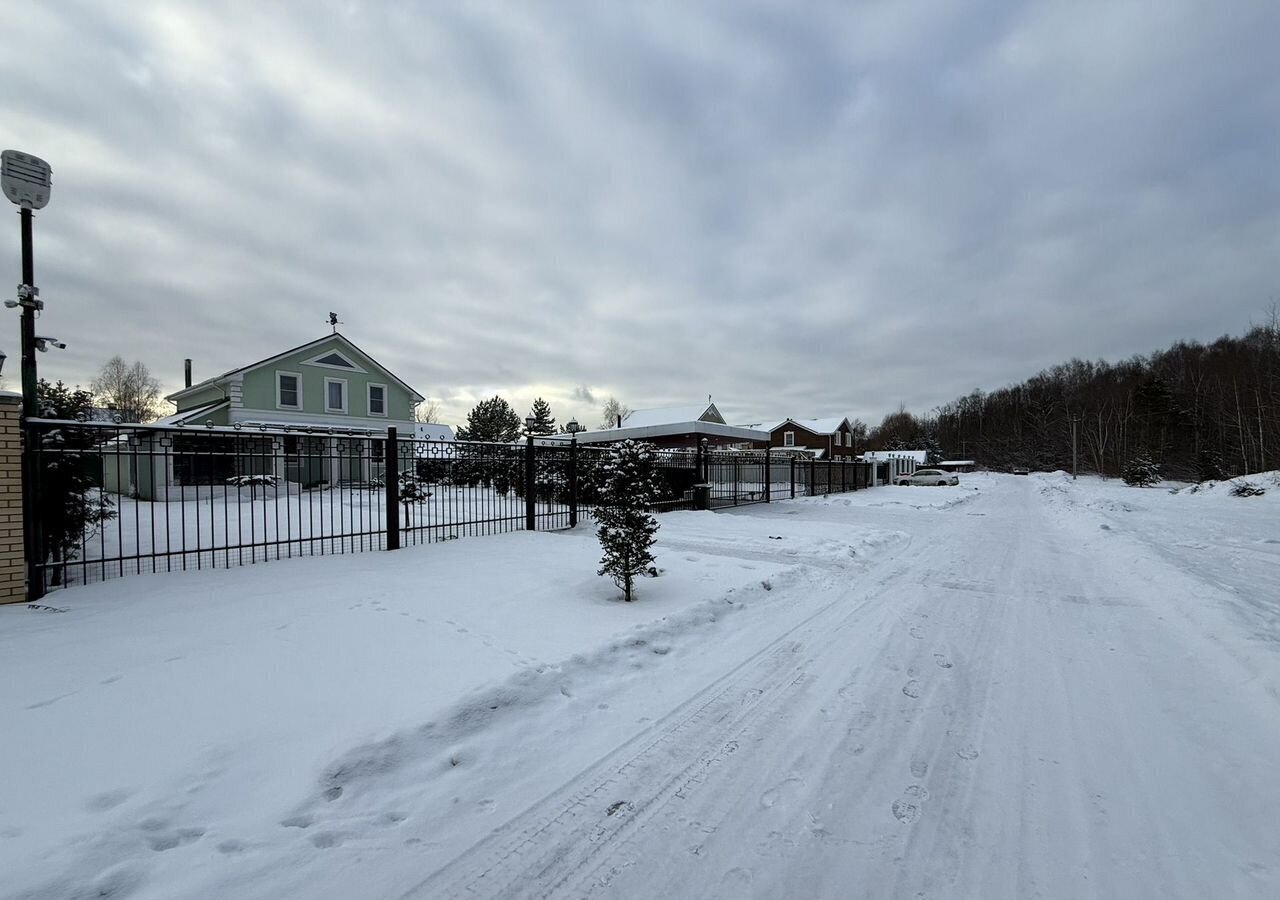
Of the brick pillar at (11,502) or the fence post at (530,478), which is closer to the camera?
the brick pillar at (11,502)

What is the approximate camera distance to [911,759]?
3.04 metres

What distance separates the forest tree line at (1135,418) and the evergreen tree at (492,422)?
165ft

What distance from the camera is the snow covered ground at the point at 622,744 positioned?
220cm

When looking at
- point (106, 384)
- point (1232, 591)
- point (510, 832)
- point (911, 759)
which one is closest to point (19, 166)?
point (510, 832)

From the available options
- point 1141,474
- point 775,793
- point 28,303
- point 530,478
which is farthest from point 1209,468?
point 28,303

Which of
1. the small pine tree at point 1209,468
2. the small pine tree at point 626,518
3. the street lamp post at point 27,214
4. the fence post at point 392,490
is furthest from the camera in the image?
the small pine tree at point 1209,468

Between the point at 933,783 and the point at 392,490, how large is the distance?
7696mm

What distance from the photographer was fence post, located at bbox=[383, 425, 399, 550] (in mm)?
7949

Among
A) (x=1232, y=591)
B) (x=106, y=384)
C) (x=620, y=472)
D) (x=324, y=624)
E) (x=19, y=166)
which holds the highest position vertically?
(x=106, y=384)

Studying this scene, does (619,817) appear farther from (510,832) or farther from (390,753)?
(390,753)

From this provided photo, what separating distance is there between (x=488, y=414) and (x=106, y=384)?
30.6 meters

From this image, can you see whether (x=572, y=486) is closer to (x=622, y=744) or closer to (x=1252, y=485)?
(x=622, y=744)

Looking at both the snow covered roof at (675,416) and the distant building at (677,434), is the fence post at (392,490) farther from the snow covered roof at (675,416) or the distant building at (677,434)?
the snow covered roof at (675,416)

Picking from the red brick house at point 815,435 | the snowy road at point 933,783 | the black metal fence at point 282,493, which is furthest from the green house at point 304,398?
the red brick house at point 815,435
